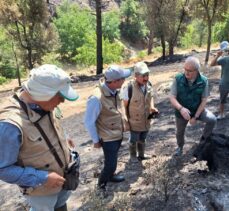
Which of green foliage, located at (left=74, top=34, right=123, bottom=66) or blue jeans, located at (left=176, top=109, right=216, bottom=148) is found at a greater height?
blue jeans, located at (left=176, top=109, right=216, bottom=148)

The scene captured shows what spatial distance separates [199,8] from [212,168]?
1791 centimetres

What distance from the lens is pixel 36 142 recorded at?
2.92m

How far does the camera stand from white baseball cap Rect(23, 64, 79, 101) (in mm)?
2787

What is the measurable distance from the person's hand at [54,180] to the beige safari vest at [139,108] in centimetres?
279

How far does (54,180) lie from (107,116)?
1933 millimetres

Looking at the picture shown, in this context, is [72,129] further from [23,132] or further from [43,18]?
[43,18]

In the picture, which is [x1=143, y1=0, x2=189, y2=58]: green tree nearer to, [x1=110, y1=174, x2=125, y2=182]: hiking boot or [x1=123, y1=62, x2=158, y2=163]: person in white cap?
[x1=123, y1=62, x2=158, y2=163]: person in white cap

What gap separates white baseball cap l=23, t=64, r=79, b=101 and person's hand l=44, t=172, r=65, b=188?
1.81 feet

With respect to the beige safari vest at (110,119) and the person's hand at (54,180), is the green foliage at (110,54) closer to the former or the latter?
the beige safari vest at (110,119)

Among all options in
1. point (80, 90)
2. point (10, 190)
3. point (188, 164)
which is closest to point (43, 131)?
point (188, 164)

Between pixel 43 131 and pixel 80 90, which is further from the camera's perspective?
pixel 80 90

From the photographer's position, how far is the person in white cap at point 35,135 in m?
2.77

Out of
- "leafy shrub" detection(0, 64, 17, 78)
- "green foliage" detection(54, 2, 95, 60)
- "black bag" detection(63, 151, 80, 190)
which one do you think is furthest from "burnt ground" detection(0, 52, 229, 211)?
"green foliage" detection(54, 2, 95, 60)

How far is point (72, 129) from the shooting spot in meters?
11.2
